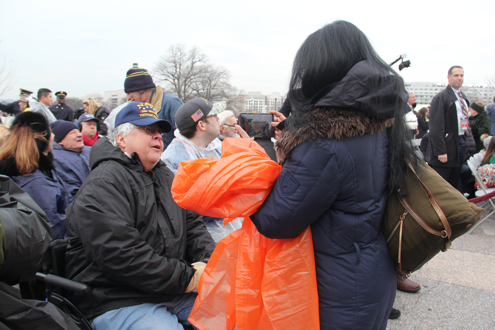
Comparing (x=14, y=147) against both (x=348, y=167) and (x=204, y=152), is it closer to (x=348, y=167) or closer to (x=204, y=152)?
(x=204, y=152)

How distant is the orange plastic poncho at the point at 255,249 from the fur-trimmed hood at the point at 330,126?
6.2 inches

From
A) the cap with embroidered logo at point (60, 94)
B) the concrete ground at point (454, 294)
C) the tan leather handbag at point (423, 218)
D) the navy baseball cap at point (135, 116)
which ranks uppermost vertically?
the cap with embroidered logo at point (60, 94)

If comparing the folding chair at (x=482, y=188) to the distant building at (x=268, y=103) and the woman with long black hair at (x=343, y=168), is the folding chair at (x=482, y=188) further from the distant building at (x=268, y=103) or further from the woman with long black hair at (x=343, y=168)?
the woman with long black hair at (x=343, y=168)

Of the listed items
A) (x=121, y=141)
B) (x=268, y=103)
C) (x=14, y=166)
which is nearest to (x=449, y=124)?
(x=268, y=103)

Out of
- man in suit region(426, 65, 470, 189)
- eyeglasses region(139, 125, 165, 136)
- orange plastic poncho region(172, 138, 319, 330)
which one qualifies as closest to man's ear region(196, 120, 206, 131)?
eyeglasses region(139, 125, 165, 136)

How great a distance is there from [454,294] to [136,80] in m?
4.26

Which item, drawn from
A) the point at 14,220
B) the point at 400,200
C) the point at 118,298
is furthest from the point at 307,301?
the point at 14,220

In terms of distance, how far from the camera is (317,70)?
4.13 ft

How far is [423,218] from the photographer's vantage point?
1188mm

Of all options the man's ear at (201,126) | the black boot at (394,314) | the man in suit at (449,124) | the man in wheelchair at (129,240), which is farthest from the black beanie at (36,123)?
the man in suit at (449,124)

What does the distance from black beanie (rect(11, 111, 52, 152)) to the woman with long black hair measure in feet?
8.37

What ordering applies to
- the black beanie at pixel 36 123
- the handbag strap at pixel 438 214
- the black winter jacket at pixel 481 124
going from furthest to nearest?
the black winter jacket at pixel 481 124 < the black beanie at pixel 36 123 < the handbag strap at pixel 438 214

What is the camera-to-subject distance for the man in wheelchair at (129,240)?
5.28 ft

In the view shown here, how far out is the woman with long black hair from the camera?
117 centimetres
